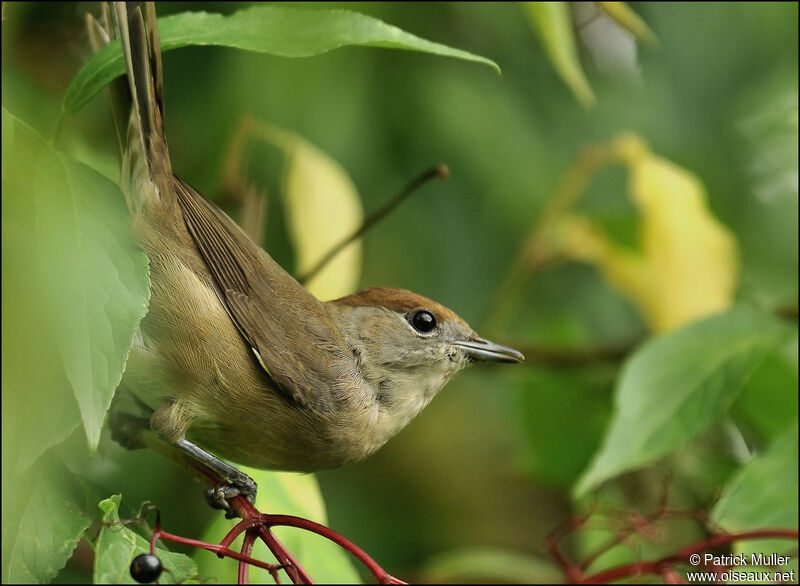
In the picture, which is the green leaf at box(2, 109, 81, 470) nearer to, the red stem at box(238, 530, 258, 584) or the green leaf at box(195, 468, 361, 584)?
the red stem at box(238, 530, 258, 584)

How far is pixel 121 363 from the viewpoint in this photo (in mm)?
1693

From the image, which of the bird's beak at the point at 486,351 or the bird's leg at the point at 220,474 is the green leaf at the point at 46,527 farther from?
the bird's beak at the point at 486,351

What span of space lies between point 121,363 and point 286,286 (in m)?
1.44

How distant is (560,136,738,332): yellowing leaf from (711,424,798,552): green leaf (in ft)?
2.71

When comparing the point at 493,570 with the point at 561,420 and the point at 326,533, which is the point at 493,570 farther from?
the point at 326,533

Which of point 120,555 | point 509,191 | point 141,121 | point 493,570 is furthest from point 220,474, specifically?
point 509,191

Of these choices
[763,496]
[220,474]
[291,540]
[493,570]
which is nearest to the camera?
[220,474]

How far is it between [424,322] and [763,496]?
1.24 m

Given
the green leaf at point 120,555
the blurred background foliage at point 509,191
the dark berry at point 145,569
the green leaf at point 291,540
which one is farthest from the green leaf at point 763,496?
the dark berry at point 145,569

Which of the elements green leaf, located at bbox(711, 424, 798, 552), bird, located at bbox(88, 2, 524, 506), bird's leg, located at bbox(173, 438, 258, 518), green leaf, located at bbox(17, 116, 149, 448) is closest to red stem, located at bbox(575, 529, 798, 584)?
green leaf, located at bbox(711, 424, 798, 552)

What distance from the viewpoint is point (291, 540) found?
9.55 ft

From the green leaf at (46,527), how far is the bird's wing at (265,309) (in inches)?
31.0

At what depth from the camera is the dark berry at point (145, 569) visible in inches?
72.3

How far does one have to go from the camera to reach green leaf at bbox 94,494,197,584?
1829mm
